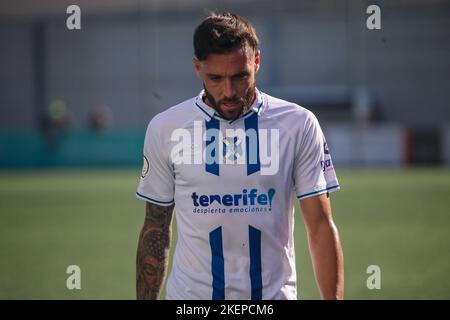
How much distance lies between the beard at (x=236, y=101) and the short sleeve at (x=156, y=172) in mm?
297

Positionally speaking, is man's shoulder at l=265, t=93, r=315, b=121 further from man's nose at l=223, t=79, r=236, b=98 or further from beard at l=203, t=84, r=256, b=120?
man's nose at l=223, t=79, r=236, b=98

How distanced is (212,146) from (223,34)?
0.55 metres

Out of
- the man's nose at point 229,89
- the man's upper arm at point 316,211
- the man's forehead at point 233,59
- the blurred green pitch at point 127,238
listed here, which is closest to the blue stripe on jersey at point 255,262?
the man's upper arm at point 316,211

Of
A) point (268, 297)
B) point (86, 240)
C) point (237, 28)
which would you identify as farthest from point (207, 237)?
point (86, 240)

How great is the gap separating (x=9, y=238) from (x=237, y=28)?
9646 millimetres

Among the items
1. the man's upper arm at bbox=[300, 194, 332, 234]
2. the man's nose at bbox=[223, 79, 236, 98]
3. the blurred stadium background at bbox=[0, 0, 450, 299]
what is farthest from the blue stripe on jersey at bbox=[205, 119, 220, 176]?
the blurred stadium background at bbox=[0, 0, 450, 299]

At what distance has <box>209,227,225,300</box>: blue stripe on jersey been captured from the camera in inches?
154

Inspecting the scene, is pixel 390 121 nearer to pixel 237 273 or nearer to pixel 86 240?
pixel 86 240

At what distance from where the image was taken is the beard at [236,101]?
12.7 ft

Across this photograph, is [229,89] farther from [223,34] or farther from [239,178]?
[239,178]

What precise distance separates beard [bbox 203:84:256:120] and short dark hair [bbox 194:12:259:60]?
0.68 feet

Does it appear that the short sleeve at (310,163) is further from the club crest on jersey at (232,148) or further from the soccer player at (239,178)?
the club crest on jersey at (232,148)

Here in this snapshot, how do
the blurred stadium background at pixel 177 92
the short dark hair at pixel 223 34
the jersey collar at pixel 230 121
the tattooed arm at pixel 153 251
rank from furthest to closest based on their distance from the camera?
the blurred stadium background at pixel 177 92 → the tattooed arm at pixel 153 251 → the jersey collar at pixel 230 121 → the short dark hair at pixel 223 34

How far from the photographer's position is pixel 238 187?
3918 millimetres
